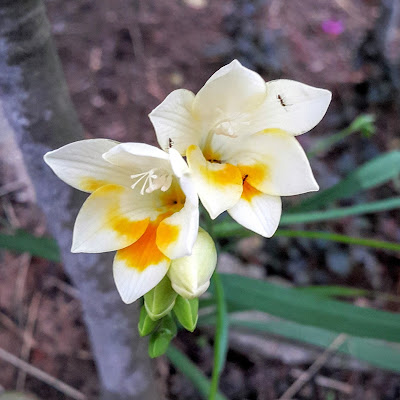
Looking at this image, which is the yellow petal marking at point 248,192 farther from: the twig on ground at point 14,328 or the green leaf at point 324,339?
the twig on ground at point 14,328

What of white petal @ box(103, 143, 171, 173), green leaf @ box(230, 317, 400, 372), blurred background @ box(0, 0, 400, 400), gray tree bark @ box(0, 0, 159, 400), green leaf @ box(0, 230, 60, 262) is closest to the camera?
white petal @ box(103, 143, 171, 173)

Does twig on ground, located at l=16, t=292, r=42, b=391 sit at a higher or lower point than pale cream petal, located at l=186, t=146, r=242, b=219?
lower

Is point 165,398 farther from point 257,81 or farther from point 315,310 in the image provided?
point 257,81

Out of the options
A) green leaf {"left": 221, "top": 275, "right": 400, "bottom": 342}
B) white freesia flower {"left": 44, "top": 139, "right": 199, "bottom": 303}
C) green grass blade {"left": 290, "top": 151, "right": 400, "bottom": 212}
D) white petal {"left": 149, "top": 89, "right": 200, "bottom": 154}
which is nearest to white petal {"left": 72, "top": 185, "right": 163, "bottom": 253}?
white freesia flower {"left": 44, "top": 139, "right": 199, "bottom": 303}

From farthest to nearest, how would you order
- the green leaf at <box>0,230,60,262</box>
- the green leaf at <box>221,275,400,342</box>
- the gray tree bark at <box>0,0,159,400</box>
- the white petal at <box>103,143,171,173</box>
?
the green leaf at <box>0,230,60,262</box>, the green leaf at <box>221,275,400,342</box>, the gray tree bark at <box>0,0,159,400</box>, the white petal at <box>103,143,171,173</box>

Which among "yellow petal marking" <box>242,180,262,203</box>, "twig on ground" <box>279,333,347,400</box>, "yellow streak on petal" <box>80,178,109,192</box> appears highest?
"yellow streak on petal" <box>80,178,109,192</box>

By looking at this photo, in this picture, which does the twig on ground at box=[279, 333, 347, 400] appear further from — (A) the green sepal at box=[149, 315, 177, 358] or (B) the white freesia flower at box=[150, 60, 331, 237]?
(B) the white freesia flower at box=[150, 60, 331, 237]

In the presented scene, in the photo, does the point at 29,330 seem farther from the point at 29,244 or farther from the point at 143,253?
the point at 143,253
